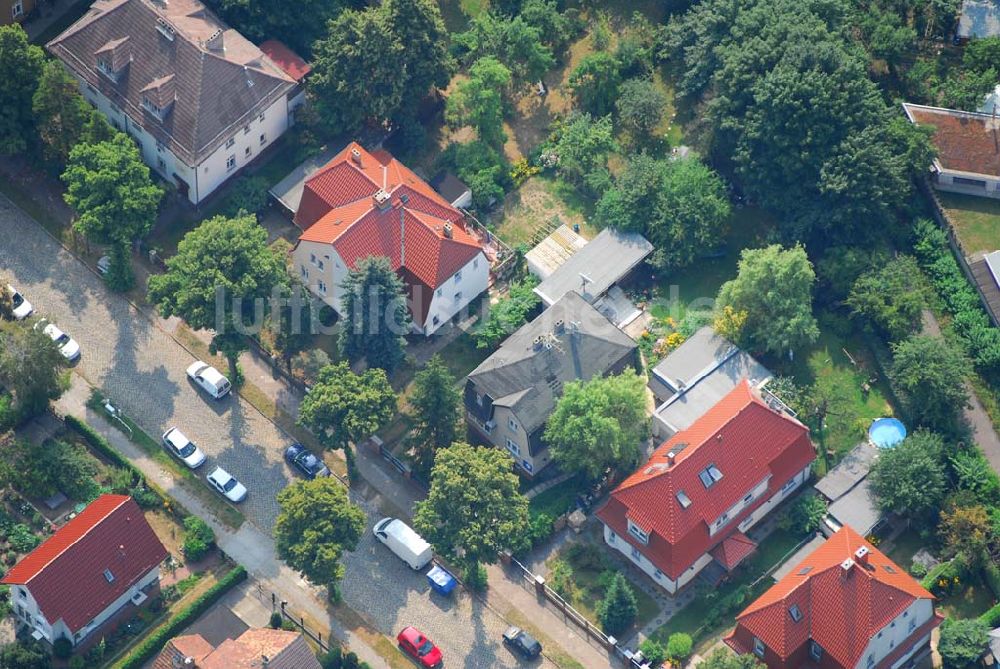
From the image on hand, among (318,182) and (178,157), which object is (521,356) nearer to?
(318,182)

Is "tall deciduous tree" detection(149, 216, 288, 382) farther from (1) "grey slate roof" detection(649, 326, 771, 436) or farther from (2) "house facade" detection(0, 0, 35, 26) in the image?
(1) "grey slate roof" detection(649, 326, 771, 436)


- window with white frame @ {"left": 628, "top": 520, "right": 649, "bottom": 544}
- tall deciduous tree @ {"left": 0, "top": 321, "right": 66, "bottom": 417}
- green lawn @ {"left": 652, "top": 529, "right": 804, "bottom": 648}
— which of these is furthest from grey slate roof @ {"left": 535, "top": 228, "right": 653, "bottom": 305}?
tall deciduous tree @ {"left": 0, "top": 321, "right": 66, "bottom": 417}

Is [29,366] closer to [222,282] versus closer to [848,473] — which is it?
[222,282]

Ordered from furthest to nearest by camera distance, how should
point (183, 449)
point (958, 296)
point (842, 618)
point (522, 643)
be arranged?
point (958, 296) → point (183, 449) → point (522, 643) → point (842, 618)

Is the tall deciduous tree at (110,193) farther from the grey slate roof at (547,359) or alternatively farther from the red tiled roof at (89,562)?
the grey slate roof at (547,359)

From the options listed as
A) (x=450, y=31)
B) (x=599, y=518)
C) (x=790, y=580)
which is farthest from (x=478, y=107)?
(x=790, y=580)

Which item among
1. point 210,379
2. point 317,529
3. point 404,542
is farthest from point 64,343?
point 404,542
